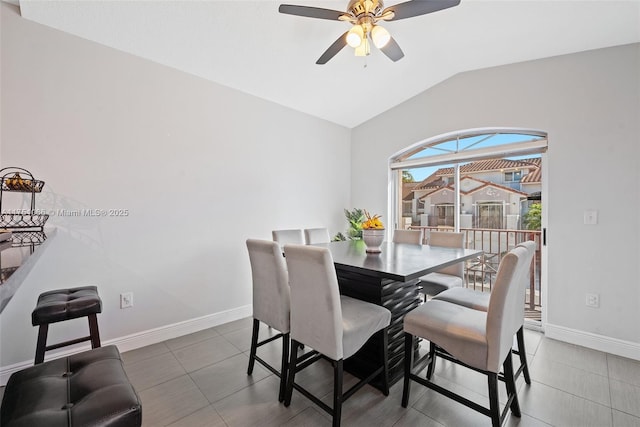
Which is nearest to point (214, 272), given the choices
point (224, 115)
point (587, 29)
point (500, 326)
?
point (224, 115)

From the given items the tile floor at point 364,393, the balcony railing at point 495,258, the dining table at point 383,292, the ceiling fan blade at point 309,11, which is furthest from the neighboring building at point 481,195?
the ceiling fan blade at point 309,11

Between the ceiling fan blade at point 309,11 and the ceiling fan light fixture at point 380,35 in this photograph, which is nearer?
the ceiling fan blade at point 309,11

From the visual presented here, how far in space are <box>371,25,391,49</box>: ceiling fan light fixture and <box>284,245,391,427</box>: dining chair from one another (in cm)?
161

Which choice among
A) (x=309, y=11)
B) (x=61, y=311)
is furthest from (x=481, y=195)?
(x=61, y=311)

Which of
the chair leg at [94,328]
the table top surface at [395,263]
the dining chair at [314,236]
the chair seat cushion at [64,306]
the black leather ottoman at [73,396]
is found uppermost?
the dining chair at [314,236]

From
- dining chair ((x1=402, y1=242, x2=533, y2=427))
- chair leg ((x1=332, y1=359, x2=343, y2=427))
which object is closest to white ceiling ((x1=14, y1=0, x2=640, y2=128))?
dining chair ((x1=402, y1=242, x2=533, y2=427))

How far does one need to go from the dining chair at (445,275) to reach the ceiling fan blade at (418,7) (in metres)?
1.92

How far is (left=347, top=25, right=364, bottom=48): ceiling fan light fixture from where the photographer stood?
1967mm

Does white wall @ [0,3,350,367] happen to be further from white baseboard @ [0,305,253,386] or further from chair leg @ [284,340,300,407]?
chair leg @ [284,340,300,407]

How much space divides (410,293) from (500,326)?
887 mm

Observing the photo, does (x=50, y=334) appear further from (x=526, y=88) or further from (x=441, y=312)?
(x=526, y=88)

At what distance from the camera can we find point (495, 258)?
3754 mm

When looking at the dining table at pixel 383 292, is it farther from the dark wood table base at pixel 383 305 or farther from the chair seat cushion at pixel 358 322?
the chair seat cushion at pixel 358 322

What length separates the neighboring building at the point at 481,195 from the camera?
3305mm
